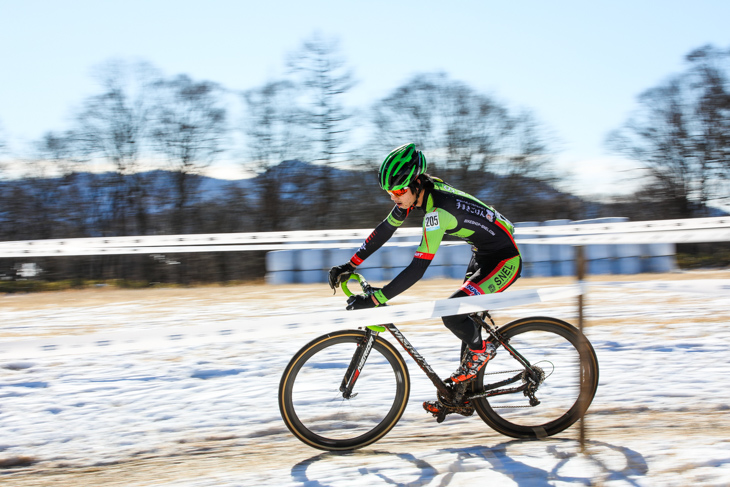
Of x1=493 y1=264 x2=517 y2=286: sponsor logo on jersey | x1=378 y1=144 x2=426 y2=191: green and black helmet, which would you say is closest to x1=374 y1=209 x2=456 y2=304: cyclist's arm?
x1=378 y1=144 x2=426 y2=191: green and black helmet

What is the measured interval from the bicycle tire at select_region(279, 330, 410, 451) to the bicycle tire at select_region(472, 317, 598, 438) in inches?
21.6

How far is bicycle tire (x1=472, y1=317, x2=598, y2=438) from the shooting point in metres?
3.56

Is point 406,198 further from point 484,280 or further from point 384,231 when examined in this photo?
point 484,280

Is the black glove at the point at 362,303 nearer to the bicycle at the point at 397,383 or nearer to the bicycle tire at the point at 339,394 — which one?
the bicycle at the point at 397,383

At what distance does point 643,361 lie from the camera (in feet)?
16.9

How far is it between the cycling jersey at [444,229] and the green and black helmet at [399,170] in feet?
0.57

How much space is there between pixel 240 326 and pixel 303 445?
3.59ft

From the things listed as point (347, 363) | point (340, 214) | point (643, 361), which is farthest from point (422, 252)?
point (340, 214)

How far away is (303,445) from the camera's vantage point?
3705mm

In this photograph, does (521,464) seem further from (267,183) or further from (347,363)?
(267,183)

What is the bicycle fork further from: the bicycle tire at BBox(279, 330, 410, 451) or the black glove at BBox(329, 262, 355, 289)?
the black glove at BBox(329, 262, 355, 289)

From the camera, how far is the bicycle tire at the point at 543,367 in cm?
356

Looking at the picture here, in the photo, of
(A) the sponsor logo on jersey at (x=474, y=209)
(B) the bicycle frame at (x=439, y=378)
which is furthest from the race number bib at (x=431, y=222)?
(B) the bicycle frame at (x=439, y=378)

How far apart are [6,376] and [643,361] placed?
19.3 ft
